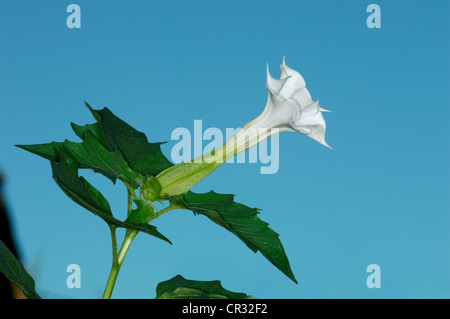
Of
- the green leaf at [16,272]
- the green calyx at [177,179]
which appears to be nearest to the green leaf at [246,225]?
the green calyx at [177,179]

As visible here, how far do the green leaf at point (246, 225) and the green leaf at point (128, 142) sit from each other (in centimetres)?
4

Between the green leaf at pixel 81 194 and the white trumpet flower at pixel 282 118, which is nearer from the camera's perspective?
the green leaf at pixel 81 194

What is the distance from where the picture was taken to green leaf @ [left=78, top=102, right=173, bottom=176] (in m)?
0.41

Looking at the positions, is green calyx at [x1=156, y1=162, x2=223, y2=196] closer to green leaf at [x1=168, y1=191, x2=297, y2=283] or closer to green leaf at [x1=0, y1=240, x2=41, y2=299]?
green leaf at [x1=168, y1=191, x2=297, y2=283]

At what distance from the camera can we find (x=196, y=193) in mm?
448

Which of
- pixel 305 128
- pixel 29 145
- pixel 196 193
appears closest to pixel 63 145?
pixel 29 145

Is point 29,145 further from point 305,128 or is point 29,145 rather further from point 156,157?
point 305,128

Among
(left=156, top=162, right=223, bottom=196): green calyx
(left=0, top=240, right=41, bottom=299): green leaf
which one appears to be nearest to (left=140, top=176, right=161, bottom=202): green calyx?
(left=156, top=162, right=223, bottom=196): green calyx

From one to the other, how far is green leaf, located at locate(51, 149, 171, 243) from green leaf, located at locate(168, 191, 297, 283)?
0.19 feet

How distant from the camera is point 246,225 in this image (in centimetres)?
44

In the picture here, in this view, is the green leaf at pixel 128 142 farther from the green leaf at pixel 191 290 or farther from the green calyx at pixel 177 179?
the green leaf at pixel 191 290

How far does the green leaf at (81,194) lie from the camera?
382 mm
